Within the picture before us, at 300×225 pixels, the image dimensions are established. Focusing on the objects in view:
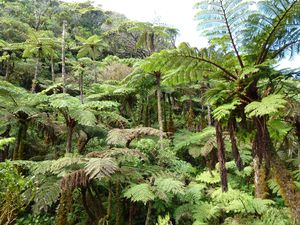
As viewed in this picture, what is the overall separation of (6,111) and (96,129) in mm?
1822

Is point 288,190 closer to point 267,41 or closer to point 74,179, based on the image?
point 267,41

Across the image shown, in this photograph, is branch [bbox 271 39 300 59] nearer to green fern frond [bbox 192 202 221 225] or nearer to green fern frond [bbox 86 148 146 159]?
green fern frond [bbox 86 148 146 159]

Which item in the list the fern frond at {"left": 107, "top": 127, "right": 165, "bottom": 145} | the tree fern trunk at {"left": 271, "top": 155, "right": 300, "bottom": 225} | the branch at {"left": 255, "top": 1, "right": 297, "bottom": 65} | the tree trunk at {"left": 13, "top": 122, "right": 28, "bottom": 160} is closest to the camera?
the tree fern trunk at {"left": 271, "top": 155, "right": 300, "bottom": 225}

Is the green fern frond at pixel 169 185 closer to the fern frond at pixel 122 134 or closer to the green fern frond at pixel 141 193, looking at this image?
the green fern frond at pixel 141 193

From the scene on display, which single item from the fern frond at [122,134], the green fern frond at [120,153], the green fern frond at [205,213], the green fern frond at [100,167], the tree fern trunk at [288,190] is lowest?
the green fern frond at [205,213]

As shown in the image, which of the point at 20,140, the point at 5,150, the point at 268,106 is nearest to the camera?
the point at 268,106

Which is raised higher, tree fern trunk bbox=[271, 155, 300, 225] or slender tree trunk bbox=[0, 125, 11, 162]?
slender tree trunk bbox=[0, 125, 11, 162]

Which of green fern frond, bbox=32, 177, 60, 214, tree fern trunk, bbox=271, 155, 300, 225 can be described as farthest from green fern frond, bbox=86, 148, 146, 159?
tree fern trunk, bbox=271, 155, 300, 225

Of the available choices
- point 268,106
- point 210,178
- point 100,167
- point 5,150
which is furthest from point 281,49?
point 5,150

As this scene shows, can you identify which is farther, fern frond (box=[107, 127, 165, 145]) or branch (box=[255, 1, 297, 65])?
fern frond (box=[107, 127, 165, 145])

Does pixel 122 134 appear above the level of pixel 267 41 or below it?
below

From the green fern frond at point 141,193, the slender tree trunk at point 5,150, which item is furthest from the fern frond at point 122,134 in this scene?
the slender tree trunk at point 5,150

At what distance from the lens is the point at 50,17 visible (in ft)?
66.9

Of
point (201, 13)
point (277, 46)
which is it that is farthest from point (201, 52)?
point (277, 46)
